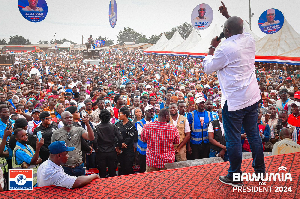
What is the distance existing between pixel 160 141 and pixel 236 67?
5.95 feet

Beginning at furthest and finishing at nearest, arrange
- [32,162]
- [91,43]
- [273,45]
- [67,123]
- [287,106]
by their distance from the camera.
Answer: [91,43], [273,45], [287,106], [67,123], [32,162]

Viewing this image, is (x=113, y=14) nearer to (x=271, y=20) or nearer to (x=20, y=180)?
(x=271, y=20)

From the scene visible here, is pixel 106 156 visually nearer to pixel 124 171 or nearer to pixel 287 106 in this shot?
pixel 124 171

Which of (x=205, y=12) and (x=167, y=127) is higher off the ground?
(x=205, y=12)

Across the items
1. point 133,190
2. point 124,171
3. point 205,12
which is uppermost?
point 205,12

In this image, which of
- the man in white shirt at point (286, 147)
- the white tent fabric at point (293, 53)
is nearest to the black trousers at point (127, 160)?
the man in white shirt at point (286, 147)

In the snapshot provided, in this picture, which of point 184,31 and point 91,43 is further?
point 184,31

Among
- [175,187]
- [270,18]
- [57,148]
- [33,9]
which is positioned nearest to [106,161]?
[57,148]

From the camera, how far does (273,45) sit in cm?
1481

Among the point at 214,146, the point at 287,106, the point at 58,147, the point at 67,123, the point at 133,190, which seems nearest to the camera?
the point at 133,190

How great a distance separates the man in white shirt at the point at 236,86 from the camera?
232 cm

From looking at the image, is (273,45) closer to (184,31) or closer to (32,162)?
(32,162)

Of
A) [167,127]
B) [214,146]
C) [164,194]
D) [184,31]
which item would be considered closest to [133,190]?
[164,194]

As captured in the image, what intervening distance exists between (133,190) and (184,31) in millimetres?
76336
